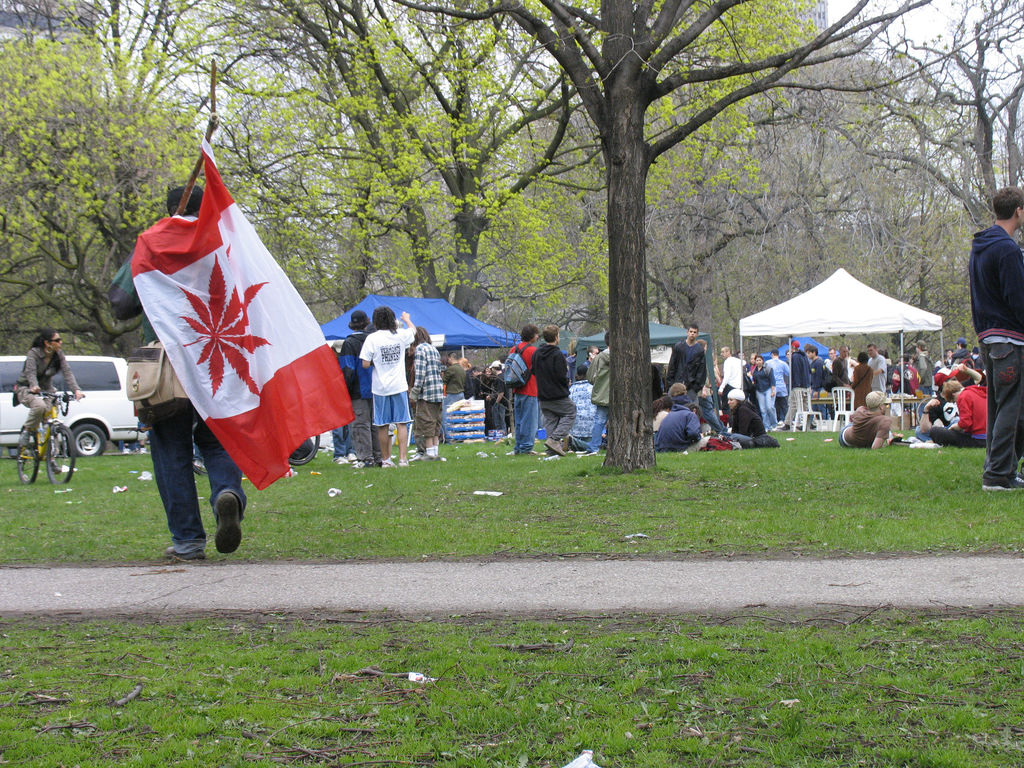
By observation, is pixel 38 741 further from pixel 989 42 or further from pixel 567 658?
pixel 989 42

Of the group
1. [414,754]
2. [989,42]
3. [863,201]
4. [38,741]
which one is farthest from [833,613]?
[863,201]

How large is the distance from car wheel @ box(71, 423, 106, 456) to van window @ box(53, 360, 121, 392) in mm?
811

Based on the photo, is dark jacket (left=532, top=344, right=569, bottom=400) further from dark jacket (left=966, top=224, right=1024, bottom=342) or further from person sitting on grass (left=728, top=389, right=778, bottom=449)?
dark jacket (left=966, top=224, right=1024, bottom=342)

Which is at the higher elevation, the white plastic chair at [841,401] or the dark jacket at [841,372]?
the dark jacket at [841,372]

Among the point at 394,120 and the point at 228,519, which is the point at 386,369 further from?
the point at 394,120

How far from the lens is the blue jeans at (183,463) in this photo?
21.4 ft

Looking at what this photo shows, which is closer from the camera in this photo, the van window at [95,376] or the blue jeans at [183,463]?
the blue jeans at [183,463]

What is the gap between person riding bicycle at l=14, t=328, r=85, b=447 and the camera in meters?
14.2

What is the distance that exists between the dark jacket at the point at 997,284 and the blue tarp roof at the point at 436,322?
54.4 feet

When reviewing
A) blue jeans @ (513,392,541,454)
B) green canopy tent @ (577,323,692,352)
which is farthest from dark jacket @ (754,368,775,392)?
blue jeans @ (513,392,541,454)

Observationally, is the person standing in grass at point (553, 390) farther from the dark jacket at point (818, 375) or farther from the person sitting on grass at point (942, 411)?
the dark jacket at point (818, 375)

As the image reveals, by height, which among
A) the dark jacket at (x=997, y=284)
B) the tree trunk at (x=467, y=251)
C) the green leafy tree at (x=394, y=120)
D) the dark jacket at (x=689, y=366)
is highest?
the green leafy tree at (x=394, y=120)

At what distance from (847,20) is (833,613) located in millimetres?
7236

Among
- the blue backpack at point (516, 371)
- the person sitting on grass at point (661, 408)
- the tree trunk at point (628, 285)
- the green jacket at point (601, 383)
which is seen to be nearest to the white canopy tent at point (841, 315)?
the person sitting on grass at point (661, 408)
